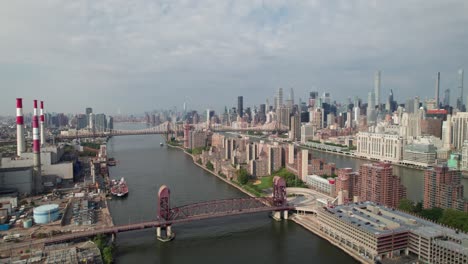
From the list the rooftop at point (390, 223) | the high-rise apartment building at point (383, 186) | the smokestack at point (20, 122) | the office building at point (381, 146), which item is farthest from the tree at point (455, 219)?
the smokestack at point (20, 122)

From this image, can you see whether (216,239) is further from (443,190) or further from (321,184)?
(443,190)

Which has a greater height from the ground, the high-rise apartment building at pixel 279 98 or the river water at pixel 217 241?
the high-rise apartment building at pixel 279 98

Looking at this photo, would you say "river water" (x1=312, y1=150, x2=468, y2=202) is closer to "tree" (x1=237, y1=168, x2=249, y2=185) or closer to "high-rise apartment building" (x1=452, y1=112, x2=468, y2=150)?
"tree" (x1=237, y1=168, x2=249, y2=185)

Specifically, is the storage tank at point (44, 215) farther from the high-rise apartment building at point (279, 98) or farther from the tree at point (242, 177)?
the high-rise apartment building at point (279, 98)

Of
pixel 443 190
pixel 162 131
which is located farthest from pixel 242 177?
pixel 162 131

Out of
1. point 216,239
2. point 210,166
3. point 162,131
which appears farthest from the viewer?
point 162,131

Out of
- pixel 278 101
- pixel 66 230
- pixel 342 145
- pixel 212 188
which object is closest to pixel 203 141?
pixel 342 145
